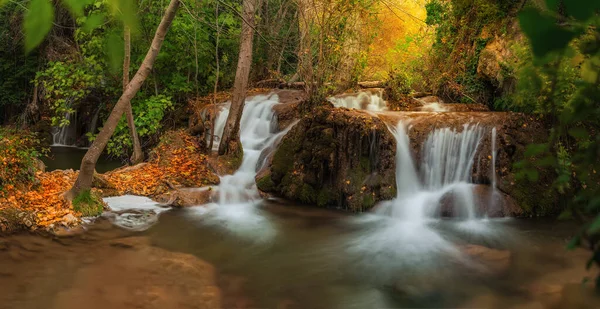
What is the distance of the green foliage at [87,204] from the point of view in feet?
23.5

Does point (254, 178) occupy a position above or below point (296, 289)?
above

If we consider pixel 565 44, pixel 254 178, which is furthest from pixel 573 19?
pixel 254 178

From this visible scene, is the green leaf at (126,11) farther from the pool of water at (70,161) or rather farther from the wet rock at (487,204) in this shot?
the pool of water at (70,161)

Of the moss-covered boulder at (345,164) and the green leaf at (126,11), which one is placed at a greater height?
the green leaf at (126,11)

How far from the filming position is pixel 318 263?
6414 mm

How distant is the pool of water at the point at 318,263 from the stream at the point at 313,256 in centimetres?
2

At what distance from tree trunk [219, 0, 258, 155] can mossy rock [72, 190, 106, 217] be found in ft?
11.9

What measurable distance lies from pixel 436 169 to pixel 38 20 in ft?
30.3

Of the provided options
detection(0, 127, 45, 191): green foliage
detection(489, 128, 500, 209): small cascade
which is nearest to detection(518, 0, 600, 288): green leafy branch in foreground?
detection(0, 127, 45, 191): green foliage

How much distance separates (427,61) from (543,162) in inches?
574

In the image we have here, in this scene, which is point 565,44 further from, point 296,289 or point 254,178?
point 254,178

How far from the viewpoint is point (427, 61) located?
14.6 meters

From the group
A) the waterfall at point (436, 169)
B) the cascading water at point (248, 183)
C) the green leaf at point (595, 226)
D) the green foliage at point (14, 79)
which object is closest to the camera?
the green leaf at point (595, 226)

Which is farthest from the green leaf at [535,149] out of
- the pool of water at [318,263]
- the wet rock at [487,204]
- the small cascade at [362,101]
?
the small cascade at [362,101]
